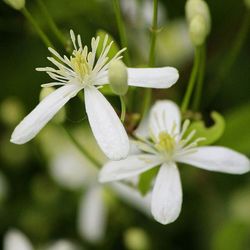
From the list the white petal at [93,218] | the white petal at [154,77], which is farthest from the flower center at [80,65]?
the white petal at [93,218]

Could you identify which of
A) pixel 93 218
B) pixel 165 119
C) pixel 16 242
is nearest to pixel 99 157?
pixel 93 218

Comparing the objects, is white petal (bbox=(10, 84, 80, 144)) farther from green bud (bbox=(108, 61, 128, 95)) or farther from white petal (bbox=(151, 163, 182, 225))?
white petal (bbox=(151, 163, 182, 225))

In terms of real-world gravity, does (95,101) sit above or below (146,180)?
above

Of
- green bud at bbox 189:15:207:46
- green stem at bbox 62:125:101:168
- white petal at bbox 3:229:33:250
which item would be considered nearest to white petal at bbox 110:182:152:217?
white petal at bbox 3:229:33:250

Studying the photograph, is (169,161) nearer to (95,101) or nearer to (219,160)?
(219,160)

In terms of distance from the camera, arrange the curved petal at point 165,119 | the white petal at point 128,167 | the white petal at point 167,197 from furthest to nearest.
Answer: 1. the curved petal at point 165,119
2. the white petal at point 128,167
3. the white petal at point 167,197

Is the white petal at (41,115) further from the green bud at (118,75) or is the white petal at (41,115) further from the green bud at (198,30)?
the green bud at (198,30)

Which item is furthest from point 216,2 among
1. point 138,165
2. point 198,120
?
point 138,165
